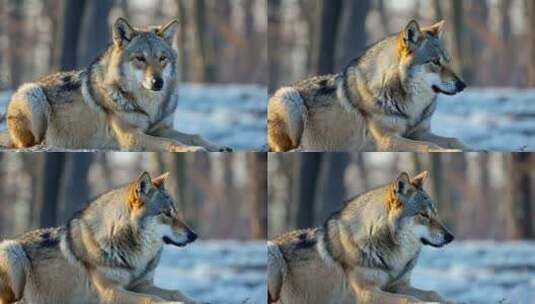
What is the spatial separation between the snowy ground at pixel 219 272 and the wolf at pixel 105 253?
0.39ft

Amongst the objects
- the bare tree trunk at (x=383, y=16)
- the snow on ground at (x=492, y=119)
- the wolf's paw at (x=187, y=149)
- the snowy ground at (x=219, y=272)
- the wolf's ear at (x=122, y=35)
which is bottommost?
the snowy ground at (x=219, y=272)

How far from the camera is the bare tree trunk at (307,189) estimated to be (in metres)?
7.17

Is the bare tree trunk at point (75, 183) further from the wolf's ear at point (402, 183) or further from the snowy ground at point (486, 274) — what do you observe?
the snowy ground at point (486, 274)

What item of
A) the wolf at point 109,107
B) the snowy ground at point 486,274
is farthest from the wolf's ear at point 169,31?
the snowy ground at point 486,274

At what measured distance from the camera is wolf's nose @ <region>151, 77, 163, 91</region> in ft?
22.1

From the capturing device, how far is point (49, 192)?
722 centimetres

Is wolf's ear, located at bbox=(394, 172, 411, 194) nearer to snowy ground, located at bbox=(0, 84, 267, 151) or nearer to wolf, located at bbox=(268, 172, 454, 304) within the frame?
wolf, located at bbox=(268, 172, 454, 304)

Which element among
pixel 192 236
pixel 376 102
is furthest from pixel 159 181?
pixel 376 102

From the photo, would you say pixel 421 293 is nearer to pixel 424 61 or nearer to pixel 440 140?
pixel 440 140

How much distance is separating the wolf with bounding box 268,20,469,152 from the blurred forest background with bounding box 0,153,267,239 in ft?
1.11

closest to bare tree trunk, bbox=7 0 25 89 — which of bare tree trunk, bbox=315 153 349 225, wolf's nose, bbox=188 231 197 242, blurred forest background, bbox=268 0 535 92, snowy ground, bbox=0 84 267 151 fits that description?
snowy ground, bbox=0 84 267 151

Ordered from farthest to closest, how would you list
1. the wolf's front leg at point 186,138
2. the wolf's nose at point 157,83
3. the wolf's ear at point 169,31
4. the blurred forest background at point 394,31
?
the blurred forest background at point 394,31 → the wolf's front leg at point 186,138 → the wolf's ear at point 169,31 → the wolf's nose at point 157,83

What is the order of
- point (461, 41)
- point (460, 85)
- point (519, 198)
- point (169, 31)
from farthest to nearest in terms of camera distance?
point (519, 198), point (461, 41), point (169, 31), point (460, 85)

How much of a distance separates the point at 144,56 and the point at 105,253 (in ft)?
3.83
